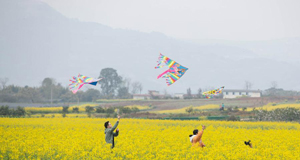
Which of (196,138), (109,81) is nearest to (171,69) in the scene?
(196,138)

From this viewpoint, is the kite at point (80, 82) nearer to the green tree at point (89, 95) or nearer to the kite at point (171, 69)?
the kite at point (171, 69)

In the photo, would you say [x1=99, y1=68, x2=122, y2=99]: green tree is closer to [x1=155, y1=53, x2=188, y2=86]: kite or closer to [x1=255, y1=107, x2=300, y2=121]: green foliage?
[x1=255, y1=107, x2=300, y2=121]: green foliage

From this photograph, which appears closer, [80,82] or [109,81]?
[80,82]

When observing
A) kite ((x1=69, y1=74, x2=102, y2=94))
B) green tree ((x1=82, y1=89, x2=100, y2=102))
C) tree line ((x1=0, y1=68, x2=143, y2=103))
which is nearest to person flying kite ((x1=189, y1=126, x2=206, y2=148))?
kite ((x1=69, y1=74, x2=102, y2=94))

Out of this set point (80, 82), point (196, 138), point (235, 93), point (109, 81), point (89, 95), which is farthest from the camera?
point (109, 81)

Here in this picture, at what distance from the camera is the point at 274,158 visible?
37.7 feet

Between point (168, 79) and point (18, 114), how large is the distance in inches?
1238

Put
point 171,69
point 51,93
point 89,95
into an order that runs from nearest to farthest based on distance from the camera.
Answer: point 171,69
point 51,93
point 89,95

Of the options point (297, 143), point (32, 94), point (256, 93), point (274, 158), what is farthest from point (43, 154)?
point (256, 93)

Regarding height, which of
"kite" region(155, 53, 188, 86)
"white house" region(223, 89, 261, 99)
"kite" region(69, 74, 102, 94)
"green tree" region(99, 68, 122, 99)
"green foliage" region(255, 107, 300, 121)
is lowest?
"green foliage" region(255, 107, 300, 121)

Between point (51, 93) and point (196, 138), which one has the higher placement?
point (51, 93)

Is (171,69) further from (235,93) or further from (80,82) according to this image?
(235,93)

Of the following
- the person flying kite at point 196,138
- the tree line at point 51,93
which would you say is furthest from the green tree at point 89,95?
the person flying kite at point 196,138

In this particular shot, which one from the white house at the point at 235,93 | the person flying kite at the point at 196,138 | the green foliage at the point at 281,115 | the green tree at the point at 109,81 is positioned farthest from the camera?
the green tree at the point at 109,81
